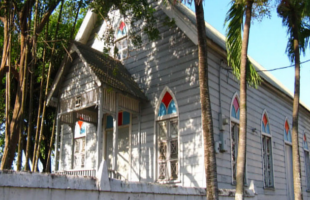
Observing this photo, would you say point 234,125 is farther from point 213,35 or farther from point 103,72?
point 103,72

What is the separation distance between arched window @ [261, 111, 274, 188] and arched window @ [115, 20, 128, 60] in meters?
6.53

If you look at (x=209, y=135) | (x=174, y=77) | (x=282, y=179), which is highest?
(x=174, y=77)

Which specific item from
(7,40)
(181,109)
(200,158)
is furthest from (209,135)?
(7,40)

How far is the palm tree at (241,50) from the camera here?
8555mm

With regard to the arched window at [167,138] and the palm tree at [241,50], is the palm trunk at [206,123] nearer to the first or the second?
the palm tree at [241,50]

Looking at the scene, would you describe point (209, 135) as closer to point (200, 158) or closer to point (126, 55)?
point (200, 158)

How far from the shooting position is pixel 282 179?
16531 millimetres

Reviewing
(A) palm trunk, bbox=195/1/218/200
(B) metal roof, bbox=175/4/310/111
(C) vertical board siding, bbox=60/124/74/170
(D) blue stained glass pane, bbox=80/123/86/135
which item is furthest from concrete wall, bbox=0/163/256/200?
(C) vertical board siding, bbox=60/124/74/170

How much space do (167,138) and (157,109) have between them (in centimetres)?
109

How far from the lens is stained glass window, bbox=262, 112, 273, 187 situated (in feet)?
50.6

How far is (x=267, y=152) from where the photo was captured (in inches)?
627

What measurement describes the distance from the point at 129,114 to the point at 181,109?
229 centimetres

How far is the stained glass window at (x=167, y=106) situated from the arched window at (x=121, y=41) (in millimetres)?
2961

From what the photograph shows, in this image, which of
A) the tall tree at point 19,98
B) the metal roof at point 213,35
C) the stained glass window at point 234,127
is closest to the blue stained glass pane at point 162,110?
the stained glass window at point 234,127
